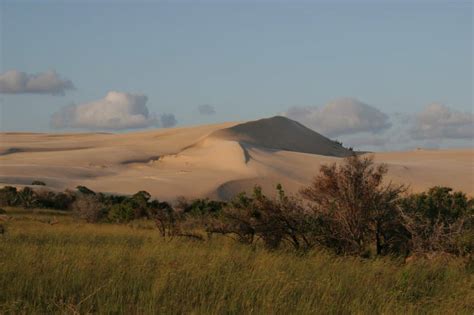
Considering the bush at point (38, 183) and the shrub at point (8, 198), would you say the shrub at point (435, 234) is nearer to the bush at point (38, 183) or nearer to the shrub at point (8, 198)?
the shrub at point (8, 198)

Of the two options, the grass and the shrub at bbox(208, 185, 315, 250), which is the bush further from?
the grass

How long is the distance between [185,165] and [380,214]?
62.1 metres

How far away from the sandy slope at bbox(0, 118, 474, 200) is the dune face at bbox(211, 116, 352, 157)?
15cm

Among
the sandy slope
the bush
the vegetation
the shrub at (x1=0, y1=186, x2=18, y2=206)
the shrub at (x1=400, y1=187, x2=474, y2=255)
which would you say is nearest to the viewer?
the vegetation

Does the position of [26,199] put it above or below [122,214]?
above

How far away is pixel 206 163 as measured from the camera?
2867 inches

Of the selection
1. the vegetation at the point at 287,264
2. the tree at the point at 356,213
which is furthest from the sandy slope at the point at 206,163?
the vegetation at the point at 287,264

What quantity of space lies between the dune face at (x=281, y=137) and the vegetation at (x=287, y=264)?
7611cm

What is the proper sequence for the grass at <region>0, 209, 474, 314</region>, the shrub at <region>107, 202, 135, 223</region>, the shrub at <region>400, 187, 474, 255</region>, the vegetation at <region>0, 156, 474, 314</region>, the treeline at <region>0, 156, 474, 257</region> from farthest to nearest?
the shrub at <region>107, 202, 135, 223</region> < the treeline at <region>0, 156, 474, 257</region> < the shrub at <region>400, 187, 474, 255</region> < the vegetation at <region>0, 156, 474, 314</region> < the grass at <region>0, 209, 474, 314</region>

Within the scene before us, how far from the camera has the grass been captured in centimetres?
713

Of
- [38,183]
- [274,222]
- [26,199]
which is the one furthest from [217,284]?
[38,183]

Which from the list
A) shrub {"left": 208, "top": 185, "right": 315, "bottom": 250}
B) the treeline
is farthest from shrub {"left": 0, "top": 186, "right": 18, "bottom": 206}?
shrub {"left": 208, "top": 185, "right": 315, "bottom": 250}

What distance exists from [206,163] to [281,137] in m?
26.9

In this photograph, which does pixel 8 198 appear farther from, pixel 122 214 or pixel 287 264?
pixel 287 264
